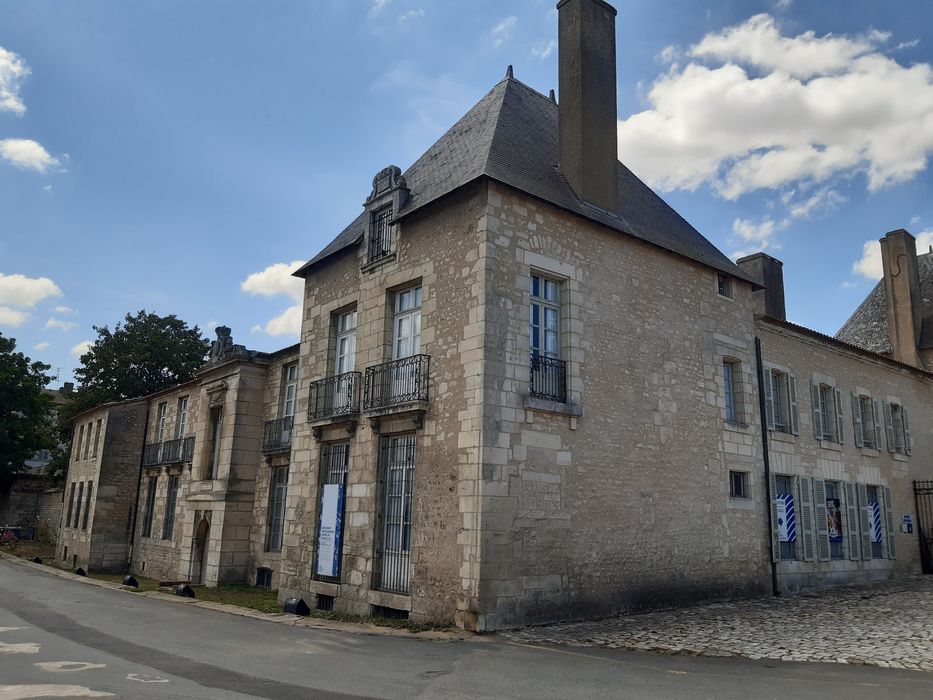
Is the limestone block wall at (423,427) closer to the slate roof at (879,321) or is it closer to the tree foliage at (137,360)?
the slate roof at (879,321)

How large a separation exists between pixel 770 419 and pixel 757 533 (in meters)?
2.36

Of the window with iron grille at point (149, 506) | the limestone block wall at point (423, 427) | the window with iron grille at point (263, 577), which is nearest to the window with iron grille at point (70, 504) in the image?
the window with iron grille at point (149, 506)

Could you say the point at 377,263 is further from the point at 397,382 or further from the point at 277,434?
the point at 277,434

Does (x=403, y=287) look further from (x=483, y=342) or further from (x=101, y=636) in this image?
(x=101, y=636)

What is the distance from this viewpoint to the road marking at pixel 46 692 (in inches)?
204

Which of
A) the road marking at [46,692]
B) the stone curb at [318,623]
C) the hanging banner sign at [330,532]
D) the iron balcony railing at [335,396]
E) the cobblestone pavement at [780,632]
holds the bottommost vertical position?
the stone curb at [318,623]

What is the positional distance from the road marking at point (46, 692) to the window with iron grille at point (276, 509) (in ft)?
32.7

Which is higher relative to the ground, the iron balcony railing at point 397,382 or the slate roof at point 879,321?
the slate roof at point 879,321

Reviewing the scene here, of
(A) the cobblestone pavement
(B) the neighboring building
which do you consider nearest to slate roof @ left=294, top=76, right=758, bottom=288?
(B) the neighboring building

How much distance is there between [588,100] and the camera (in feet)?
38.1

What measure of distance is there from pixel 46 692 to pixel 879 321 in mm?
24185

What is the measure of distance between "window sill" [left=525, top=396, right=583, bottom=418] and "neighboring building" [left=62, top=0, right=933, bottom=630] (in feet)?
0.09

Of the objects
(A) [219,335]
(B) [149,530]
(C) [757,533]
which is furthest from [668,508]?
(B) [149,530]

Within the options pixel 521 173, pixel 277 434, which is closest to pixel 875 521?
pixel 521 173
